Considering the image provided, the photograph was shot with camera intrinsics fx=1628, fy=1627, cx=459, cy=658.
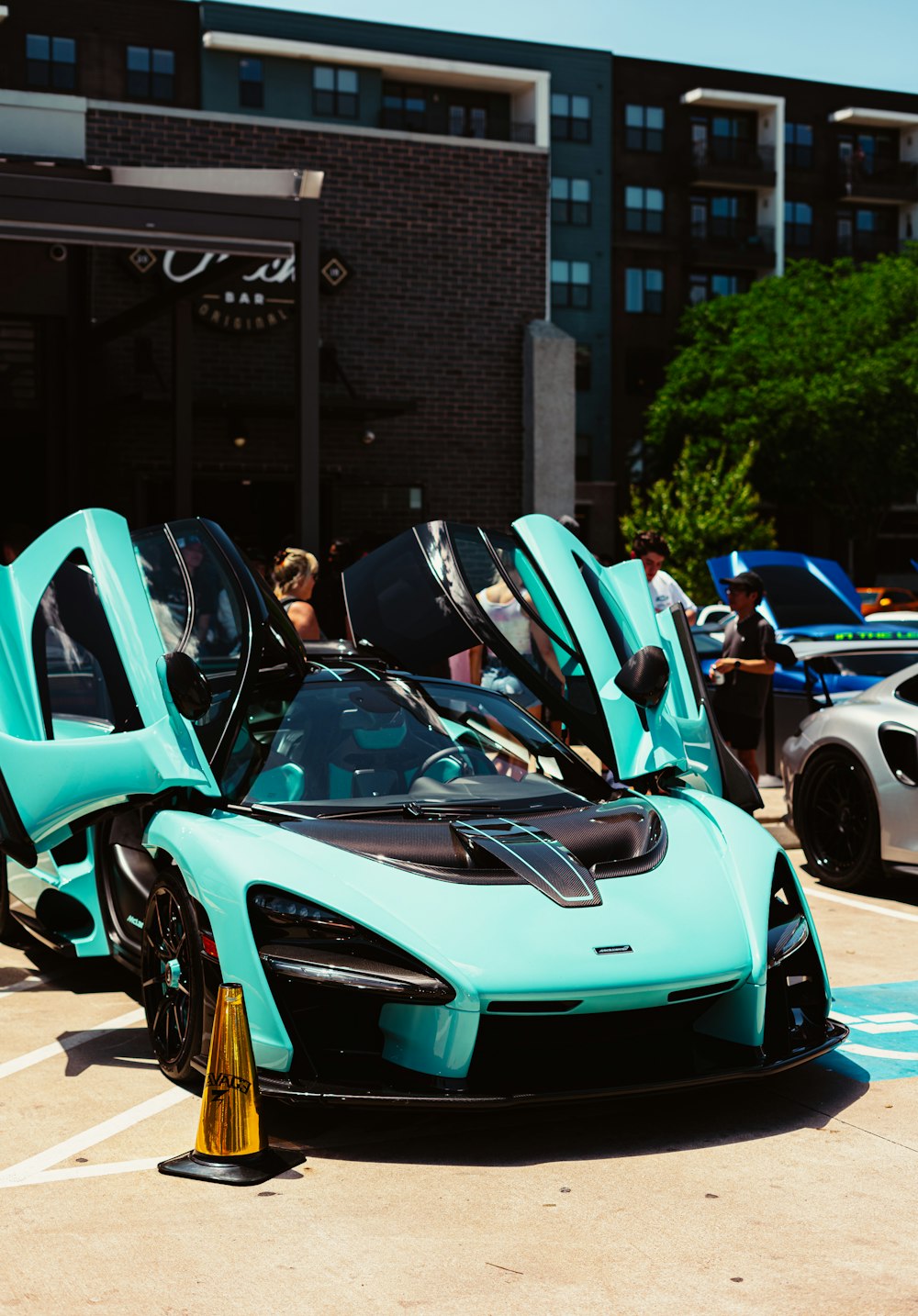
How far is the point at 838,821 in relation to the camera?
877 cm

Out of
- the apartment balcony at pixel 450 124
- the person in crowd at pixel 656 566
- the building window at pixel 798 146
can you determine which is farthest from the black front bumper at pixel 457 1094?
the building window at pixel 798 146

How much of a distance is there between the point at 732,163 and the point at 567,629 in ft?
178

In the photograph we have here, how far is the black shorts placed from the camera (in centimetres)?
1065

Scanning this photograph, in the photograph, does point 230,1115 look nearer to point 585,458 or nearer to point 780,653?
point 780,653

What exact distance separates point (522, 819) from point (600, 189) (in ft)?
168

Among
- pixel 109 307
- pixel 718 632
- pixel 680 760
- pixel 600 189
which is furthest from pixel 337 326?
pixel 600 189

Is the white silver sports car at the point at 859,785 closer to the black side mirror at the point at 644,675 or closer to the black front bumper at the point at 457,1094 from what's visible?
the black side mirror at the point at 644,675

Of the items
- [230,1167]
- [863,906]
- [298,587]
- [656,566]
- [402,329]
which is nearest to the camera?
[230,1167]

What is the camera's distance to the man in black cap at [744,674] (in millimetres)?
10602

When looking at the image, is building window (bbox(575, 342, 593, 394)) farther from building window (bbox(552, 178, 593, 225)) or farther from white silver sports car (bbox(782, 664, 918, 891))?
white silver sports car (bbox(782, 664, 918, 891))

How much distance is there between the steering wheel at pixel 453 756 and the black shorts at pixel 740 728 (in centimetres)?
501

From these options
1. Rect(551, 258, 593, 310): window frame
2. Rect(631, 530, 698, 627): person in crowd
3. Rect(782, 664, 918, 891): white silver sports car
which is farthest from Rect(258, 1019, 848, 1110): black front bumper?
Rect(551, 258, 593, 310): window frame

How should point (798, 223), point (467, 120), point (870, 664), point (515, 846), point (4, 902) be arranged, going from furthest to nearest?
point (798, 223)
point (467, 120)
point (870, 664)
point (4, 902)
point (515, 846)

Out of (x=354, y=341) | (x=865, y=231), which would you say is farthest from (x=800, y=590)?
(x=865, y=231)
